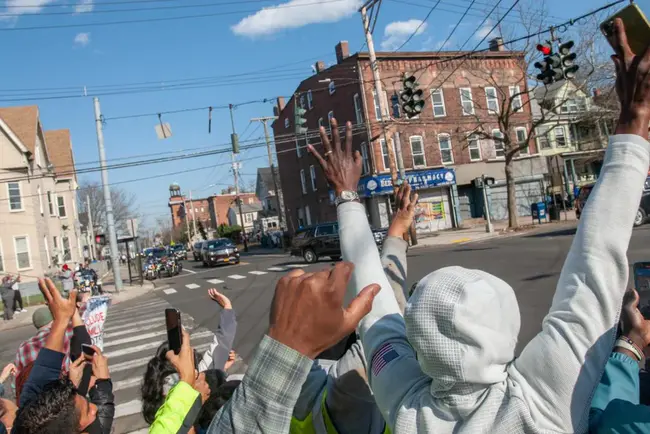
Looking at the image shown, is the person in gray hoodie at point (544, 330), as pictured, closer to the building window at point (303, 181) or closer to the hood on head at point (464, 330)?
the hood on head at point (464, 330)

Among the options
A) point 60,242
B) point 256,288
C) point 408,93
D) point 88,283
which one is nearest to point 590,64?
point 408,93

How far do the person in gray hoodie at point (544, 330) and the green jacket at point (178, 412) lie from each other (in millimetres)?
957

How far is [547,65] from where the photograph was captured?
13750mm

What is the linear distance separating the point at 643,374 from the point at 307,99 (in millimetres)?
41386

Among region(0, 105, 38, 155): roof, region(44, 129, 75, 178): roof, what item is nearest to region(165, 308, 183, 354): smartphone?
region(0, 105, 38, 155): roof

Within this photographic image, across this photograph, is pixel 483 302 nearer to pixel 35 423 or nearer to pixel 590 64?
Result: pixel 35 423

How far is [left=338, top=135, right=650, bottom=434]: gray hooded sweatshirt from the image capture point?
4.17 ft

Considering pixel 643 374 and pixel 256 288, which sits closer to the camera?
pixel 643 374

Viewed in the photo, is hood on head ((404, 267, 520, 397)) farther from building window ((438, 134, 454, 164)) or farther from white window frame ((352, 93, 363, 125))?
building window ((438, 134, 454, 164))

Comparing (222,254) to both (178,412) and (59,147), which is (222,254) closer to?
(59,147)

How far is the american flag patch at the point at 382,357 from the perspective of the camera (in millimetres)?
1553

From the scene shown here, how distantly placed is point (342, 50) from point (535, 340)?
37.5 metres

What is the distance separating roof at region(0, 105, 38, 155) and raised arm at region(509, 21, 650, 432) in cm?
3508

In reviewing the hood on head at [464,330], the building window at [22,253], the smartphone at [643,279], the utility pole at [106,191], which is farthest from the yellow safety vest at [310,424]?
the building window at [22,253]
